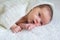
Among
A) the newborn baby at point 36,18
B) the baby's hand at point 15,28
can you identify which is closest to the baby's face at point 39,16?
the newborn baby at point 36,18

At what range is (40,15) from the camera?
1.13 meters

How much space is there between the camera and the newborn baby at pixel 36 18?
1053 mm

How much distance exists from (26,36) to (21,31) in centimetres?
7

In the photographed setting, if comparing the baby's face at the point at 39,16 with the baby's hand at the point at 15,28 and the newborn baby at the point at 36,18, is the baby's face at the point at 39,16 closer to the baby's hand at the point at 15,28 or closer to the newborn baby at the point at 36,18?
the newborn baby at the point at 36,18

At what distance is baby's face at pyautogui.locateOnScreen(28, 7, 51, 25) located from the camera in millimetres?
1096

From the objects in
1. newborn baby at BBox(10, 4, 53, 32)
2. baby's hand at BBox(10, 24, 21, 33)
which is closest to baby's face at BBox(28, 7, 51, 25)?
newborn baby at BBox(10, 4, 53, 32)

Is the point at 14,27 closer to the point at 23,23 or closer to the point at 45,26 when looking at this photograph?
the point at 23,23

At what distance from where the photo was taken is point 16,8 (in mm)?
1088

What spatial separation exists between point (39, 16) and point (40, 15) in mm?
11

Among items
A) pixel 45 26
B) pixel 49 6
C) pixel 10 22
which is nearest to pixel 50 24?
pixel 45 26

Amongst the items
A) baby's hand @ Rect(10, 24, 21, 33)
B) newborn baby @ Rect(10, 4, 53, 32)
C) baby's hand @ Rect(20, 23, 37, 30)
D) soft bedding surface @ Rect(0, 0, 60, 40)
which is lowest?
soft bedding surface @ Rect(0, 0, 60, 40)

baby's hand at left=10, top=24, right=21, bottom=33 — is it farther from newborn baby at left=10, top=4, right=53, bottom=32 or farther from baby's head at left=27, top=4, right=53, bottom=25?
baby's head at left=27, top=4, right=53, bottom=25

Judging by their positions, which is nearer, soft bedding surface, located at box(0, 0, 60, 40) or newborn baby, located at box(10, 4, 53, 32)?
soft bedding surface, located at box(0, 0, 60, 40)

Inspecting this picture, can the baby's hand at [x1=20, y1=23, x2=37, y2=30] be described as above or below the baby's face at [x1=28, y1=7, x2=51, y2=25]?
below
